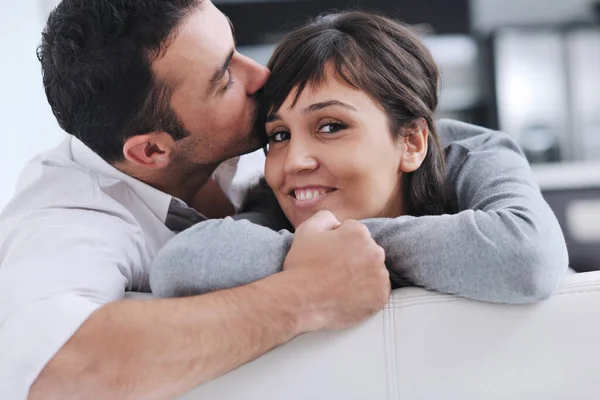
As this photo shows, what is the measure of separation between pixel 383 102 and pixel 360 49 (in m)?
0.12

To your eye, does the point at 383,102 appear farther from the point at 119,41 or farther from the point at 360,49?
the point at 119,41

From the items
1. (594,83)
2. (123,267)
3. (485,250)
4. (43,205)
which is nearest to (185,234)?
(123,267)

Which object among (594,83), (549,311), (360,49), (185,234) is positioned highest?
(360,49)

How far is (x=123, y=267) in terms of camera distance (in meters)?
1.24

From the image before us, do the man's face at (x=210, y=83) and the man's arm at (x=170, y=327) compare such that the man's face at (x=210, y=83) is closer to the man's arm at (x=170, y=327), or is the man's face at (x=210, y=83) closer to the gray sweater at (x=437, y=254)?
the gray sweater at (x=437, y=254)

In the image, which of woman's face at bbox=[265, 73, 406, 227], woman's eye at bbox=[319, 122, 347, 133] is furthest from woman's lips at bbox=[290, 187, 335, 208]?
woman's eye at bbox=[319, 122, 347, 133]

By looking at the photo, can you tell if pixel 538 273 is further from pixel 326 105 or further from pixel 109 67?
pixel 109 67

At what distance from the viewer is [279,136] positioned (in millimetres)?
1436

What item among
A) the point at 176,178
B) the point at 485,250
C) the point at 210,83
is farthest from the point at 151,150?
the point at 485,250

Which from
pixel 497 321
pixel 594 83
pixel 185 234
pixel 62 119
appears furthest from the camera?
pixel 594 83

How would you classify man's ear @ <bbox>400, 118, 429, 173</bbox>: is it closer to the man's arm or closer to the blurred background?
the man's arm

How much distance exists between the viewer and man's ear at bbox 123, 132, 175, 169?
4.99 ft

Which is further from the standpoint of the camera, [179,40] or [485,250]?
[179,40]

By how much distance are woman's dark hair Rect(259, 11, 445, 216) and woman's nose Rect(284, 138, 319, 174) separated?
100 mm
